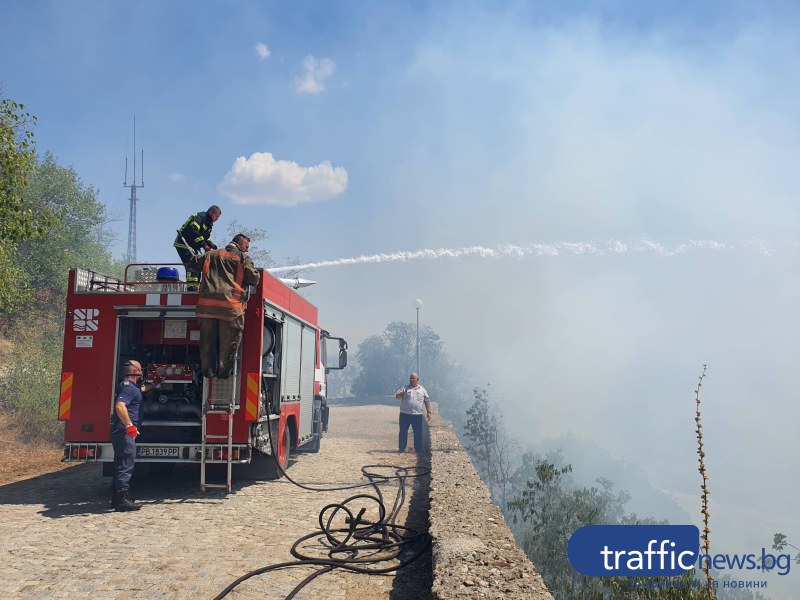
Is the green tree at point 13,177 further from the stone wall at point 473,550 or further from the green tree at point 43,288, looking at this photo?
the stone wall at point 473,550

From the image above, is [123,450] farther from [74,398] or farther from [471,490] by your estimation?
[471,490]

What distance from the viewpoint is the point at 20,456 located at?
1237cm

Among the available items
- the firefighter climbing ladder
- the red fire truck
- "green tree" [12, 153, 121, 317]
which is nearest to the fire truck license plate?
the red fire truck

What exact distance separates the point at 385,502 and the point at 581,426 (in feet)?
668

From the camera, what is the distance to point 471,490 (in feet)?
24.2

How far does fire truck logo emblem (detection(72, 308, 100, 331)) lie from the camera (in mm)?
8469

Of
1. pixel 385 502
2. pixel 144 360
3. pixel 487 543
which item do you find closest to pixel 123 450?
pixel 144 360

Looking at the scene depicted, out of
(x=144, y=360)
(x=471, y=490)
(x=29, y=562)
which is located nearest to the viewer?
(x=29, y=562)

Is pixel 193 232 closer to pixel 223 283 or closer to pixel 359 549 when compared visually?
pixel 223 283

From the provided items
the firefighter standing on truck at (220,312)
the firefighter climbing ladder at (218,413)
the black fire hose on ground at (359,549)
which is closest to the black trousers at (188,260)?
the firefighter standing on truck at (220,312)

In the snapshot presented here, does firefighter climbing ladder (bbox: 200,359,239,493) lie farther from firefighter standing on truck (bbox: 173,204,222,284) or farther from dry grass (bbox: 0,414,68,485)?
dry grass (bbox: 0,414,68,485)

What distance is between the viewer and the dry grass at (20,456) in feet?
34.8

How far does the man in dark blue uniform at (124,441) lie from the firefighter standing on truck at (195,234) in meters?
2.73

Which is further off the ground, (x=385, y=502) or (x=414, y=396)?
(x=414, y=396)
